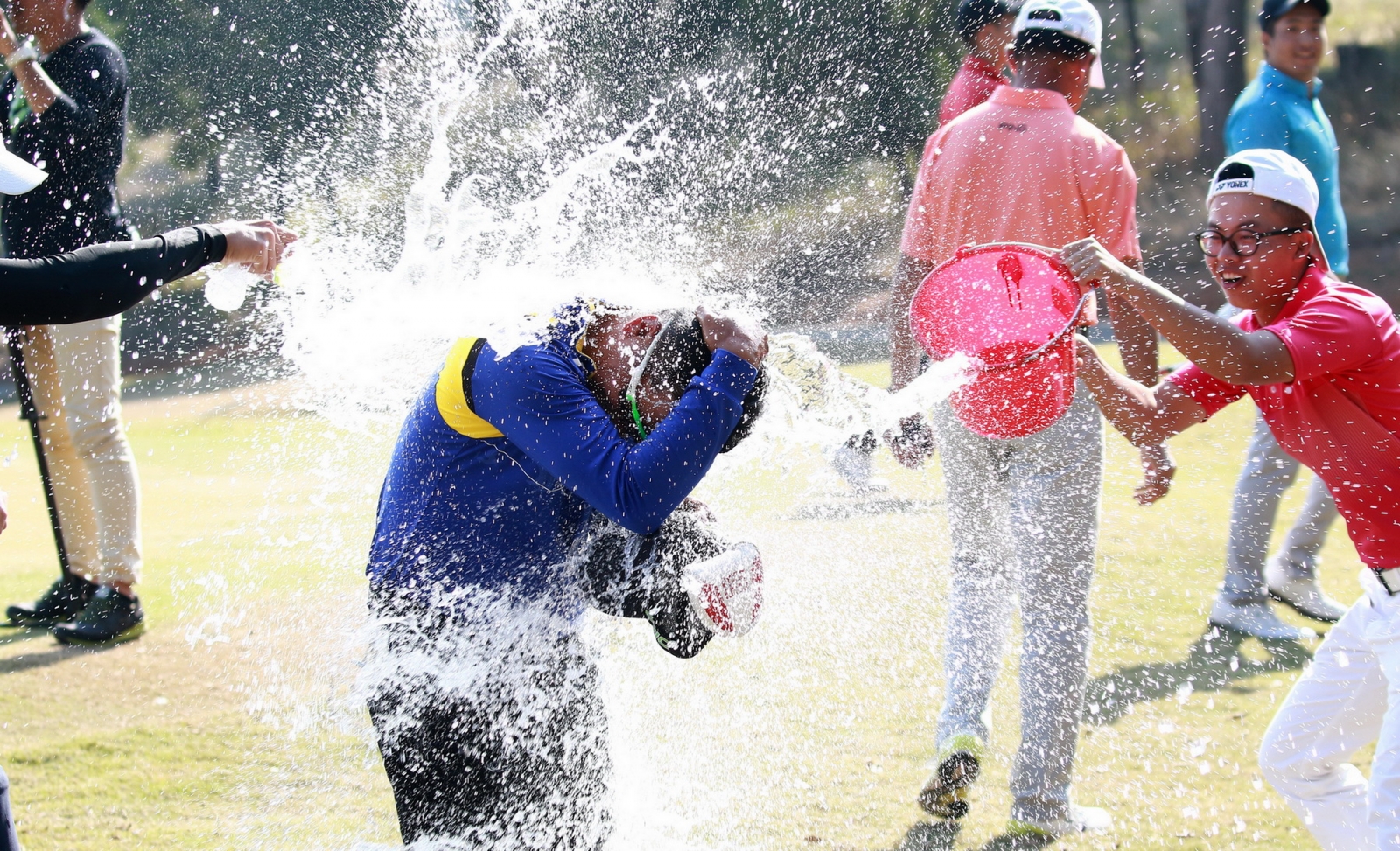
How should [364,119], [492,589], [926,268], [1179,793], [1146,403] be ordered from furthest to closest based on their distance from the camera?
[364,119]
[926,268]
[1179,793]
[1146,403]
[492,589]

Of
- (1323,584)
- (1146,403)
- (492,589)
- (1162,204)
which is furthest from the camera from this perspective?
(1162,204)

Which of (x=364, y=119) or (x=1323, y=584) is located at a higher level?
(x=364, y=119)

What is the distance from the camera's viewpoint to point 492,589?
2.45 meters

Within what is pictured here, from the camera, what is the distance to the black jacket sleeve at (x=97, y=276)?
2.55 m

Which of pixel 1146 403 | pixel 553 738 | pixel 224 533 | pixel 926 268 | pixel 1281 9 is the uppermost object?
pixel 1281 9

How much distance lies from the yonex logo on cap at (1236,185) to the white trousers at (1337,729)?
3.18 ft

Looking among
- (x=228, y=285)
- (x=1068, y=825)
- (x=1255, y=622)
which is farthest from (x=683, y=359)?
(x=1255, y=622)

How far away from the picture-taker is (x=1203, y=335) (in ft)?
8.73

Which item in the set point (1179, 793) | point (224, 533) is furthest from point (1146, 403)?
point (224, 533)

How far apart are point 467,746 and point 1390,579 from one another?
2086mm

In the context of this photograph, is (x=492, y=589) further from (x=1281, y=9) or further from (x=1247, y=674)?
(x=1281, y=9)

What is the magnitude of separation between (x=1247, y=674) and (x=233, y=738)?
360 cm

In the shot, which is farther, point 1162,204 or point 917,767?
point 1162,204

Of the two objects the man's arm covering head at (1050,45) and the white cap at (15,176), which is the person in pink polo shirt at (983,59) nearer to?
the man's arm covering head at (1050,45)
